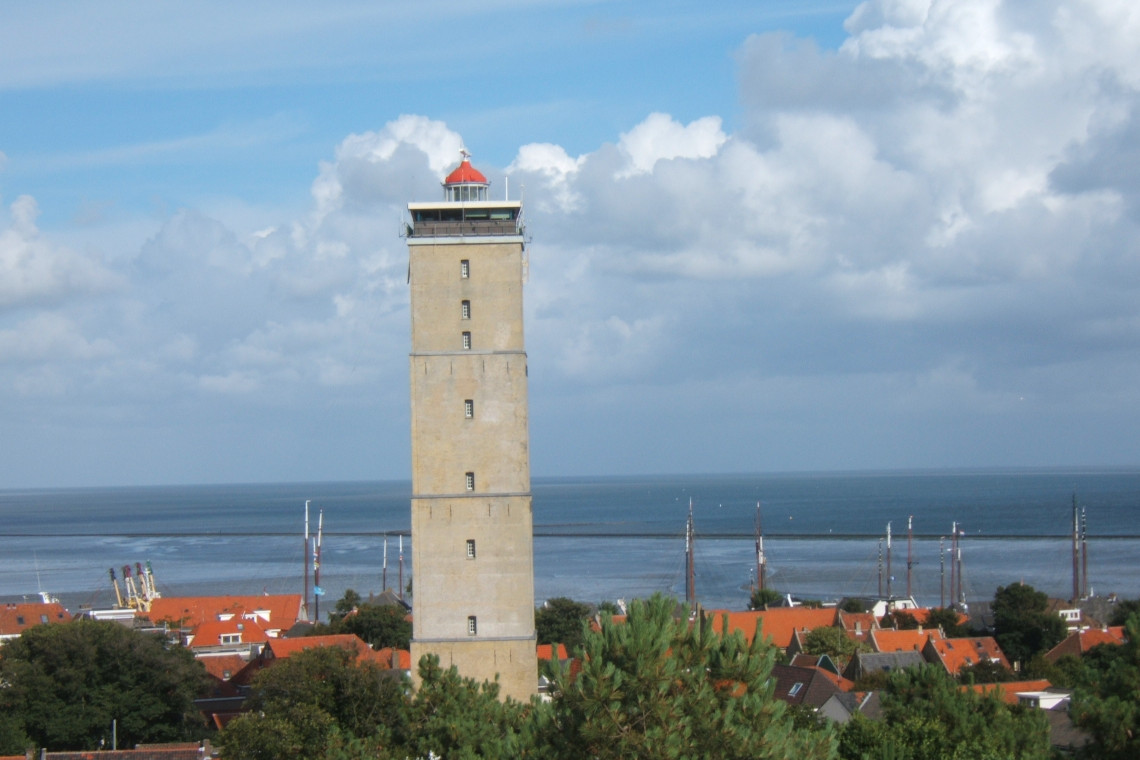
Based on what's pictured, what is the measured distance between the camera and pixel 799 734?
1845 cm

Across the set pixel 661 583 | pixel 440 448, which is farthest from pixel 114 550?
pixel 440 448

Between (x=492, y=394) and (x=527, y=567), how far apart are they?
14.6ft

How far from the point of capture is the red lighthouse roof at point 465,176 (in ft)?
108

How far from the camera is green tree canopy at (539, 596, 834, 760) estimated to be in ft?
55.7

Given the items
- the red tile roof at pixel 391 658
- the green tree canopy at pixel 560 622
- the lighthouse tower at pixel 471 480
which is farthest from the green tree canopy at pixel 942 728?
the green tree canopy at pixel 560 622

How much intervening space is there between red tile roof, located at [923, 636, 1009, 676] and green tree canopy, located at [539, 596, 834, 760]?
3994 centimetres

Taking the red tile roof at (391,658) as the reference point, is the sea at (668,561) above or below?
below

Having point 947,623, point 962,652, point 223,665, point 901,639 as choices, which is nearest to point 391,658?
point 223,665

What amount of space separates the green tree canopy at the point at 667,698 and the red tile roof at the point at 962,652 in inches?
1572

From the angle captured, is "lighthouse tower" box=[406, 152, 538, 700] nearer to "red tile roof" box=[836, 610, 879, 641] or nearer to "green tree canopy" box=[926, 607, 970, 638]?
"red tile roof" box=[836, 610, 879, 641]

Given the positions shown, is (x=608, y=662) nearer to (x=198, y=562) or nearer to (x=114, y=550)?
(x=198, y=562)

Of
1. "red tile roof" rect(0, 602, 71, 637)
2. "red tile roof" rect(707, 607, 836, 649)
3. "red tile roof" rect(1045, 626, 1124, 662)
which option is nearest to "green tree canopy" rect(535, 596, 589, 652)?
"red tile roof" rect(707, 607, 836, 649)

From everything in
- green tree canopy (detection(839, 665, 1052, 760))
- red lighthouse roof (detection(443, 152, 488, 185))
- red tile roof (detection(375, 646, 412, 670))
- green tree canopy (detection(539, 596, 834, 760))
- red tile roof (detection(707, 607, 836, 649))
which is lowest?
red tile roof (detection(707, 607, 836, 649))

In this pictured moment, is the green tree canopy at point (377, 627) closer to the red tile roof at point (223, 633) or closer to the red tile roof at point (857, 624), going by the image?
the red tile roof at point (223, 633)
